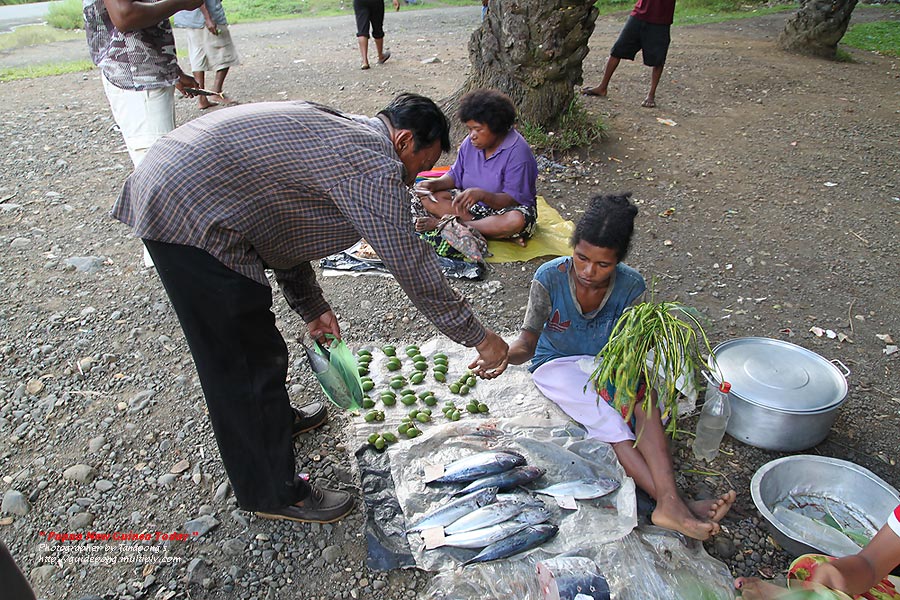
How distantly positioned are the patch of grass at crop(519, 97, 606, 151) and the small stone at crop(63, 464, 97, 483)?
4351mm

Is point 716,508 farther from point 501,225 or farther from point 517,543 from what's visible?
point 501,225

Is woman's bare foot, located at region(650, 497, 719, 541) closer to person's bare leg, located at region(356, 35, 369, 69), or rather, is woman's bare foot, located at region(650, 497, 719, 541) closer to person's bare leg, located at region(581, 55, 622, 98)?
person's bare leg, located at region(581, 55, 622, 98)

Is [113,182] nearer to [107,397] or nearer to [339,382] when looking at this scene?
[107,397]

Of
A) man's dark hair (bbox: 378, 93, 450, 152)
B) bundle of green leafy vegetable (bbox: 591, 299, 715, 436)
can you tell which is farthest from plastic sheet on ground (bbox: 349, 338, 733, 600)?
man's dark hair (bbox: 378, 93, 450, 152)

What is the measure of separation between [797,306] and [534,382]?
191cm

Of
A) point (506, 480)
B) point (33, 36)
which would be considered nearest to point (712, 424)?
point (506, 480)

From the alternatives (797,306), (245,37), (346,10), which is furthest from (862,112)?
(346,10)

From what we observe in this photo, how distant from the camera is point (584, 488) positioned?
2297 millimetres

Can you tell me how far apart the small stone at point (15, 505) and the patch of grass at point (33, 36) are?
11.2 meters

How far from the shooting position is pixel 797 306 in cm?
359

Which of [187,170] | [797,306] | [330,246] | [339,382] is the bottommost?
[797,306]

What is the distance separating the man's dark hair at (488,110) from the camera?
387 centimetres

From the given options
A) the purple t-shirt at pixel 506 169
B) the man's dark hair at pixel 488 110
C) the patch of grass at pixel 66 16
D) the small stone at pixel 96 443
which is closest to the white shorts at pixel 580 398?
the purple t-shirt at pixel 506 169

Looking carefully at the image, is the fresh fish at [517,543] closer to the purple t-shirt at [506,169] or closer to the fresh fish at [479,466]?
the fresh fish at [479,466]
